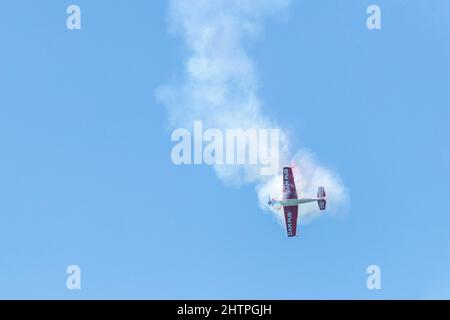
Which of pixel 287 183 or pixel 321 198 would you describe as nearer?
pixel 321 198

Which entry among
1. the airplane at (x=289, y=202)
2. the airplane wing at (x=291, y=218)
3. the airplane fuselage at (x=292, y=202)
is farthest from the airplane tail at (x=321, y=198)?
the airplane wing at (x=291, y=218)

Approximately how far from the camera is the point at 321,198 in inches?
4710

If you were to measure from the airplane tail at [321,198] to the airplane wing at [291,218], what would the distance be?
730 centimetres

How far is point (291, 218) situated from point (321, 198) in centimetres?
935

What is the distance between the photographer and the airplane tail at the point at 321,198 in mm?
118750

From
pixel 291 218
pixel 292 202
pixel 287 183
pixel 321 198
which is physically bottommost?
pixel 291 218

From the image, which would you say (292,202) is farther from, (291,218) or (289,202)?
(291,218)

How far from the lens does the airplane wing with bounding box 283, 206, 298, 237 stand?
125 m

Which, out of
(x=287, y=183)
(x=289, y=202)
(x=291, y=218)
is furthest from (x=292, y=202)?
(x=287, y=183)

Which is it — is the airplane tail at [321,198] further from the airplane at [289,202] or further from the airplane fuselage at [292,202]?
the airplane fuselage at [292,202]
